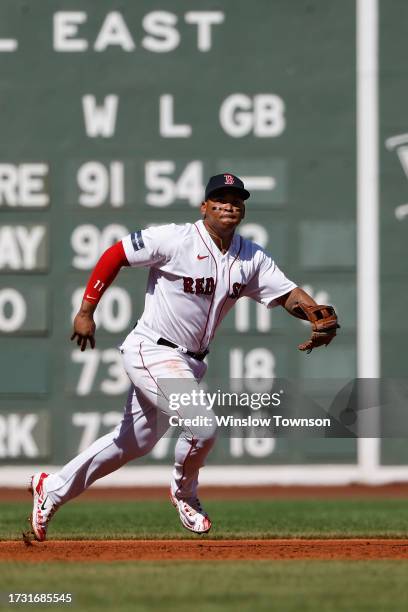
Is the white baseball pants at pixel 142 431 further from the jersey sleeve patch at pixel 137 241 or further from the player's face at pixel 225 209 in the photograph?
the player's face at pixel 225 209

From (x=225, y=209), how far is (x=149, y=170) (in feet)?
14.6

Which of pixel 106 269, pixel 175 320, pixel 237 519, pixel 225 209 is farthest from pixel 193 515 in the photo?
pixel 237 519

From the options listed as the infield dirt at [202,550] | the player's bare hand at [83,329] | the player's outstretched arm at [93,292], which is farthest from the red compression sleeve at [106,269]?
the infield dirt at [202,550]

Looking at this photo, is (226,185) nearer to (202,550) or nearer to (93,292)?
(93,292)

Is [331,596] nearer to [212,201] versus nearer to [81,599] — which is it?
[81,599]

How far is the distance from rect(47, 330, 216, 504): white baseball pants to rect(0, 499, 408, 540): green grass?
83cm

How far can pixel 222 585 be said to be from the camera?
16.1ft

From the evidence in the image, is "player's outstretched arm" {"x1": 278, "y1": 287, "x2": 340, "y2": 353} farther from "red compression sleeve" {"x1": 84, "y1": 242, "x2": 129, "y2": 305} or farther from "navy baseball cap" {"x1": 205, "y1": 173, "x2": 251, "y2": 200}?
"red compression sleeve" {"x1": 84, "y1": 242, "x2": 129, "y2": 305}

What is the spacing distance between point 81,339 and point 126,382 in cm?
462

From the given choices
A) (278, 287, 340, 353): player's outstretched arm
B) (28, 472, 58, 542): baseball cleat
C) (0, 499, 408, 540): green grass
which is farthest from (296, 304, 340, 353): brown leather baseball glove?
(0, 499, 408, 540): green grass

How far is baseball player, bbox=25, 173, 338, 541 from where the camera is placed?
6.25m

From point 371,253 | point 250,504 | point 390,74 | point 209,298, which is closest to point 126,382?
point 250,504

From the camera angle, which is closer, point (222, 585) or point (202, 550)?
point (222, 585)

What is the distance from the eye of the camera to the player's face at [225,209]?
20.6 feet
